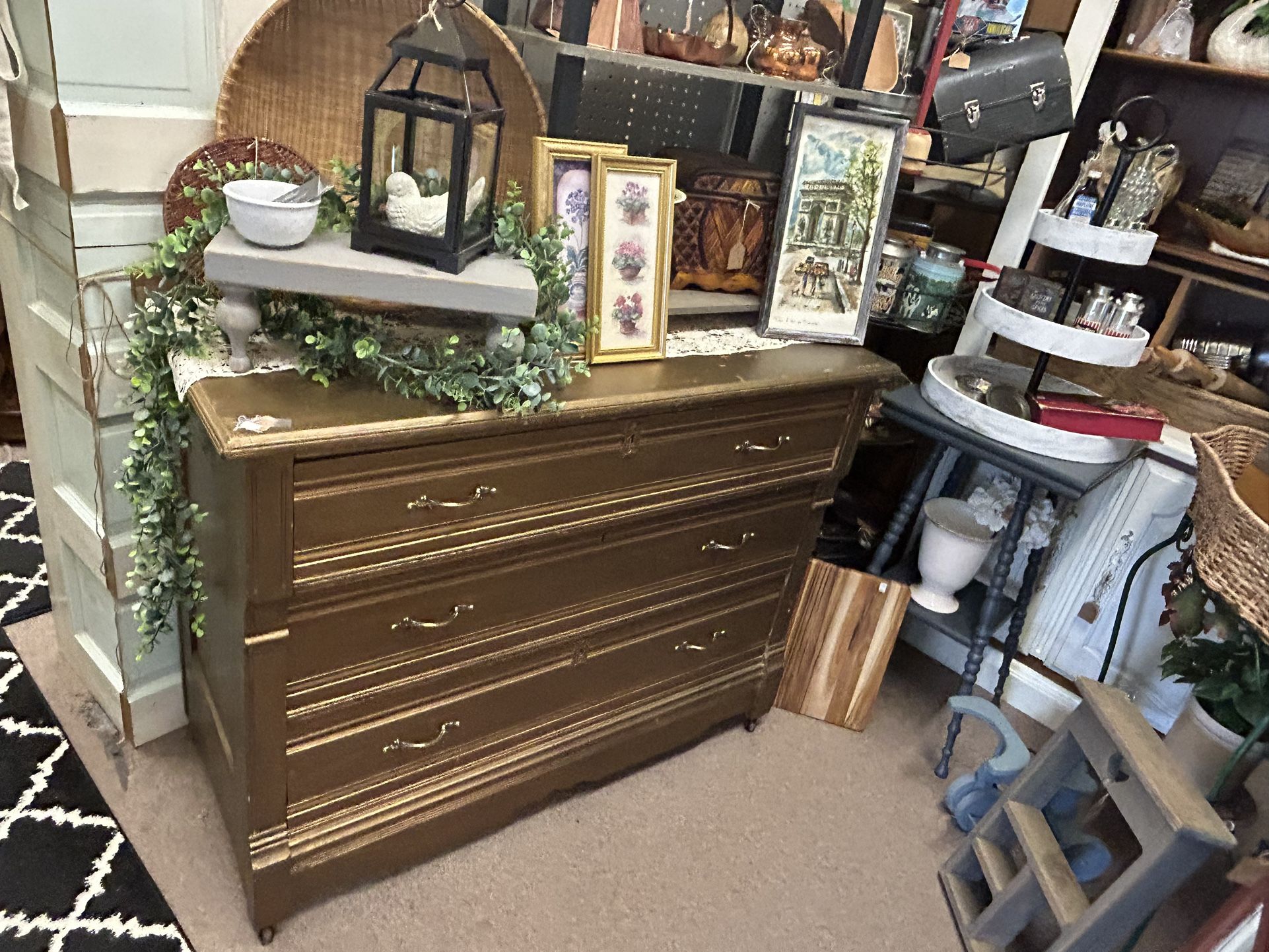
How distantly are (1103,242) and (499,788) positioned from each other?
1503mm

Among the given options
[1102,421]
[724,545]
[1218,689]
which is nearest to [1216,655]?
[1218,689]

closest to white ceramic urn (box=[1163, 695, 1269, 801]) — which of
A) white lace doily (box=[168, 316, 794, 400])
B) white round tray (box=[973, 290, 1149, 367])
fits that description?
white round tray (box=[973, 290, 1149, 367])

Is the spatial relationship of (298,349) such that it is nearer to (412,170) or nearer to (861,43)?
(412,170)

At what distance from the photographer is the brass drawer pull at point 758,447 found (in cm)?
153

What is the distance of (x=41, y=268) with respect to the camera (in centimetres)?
140

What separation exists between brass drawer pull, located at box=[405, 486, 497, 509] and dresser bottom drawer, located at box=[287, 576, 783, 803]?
34cm

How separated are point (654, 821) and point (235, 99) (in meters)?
1.47

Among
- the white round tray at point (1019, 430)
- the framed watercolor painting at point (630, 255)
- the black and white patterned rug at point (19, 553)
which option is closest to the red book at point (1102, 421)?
the white round tray at point (1019, 430)

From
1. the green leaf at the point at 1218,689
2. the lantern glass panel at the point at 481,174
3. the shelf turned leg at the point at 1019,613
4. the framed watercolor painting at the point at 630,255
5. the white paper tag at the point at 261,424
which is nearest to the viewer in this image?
the white paper tag at the point at 261,424

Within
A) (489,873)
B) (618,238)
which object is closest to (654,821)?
(489,873)

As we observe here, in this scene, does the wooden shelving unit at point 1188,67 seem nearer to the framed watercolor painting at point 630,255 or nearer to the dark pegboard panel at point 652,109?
the dark pegboard panel at point 652,109

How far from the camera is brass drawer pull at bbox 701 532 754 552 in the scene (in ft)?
5.37

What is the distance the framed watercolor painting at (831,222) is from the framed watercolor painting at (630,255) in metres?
0.30

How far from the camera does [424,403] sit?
3.76ft
